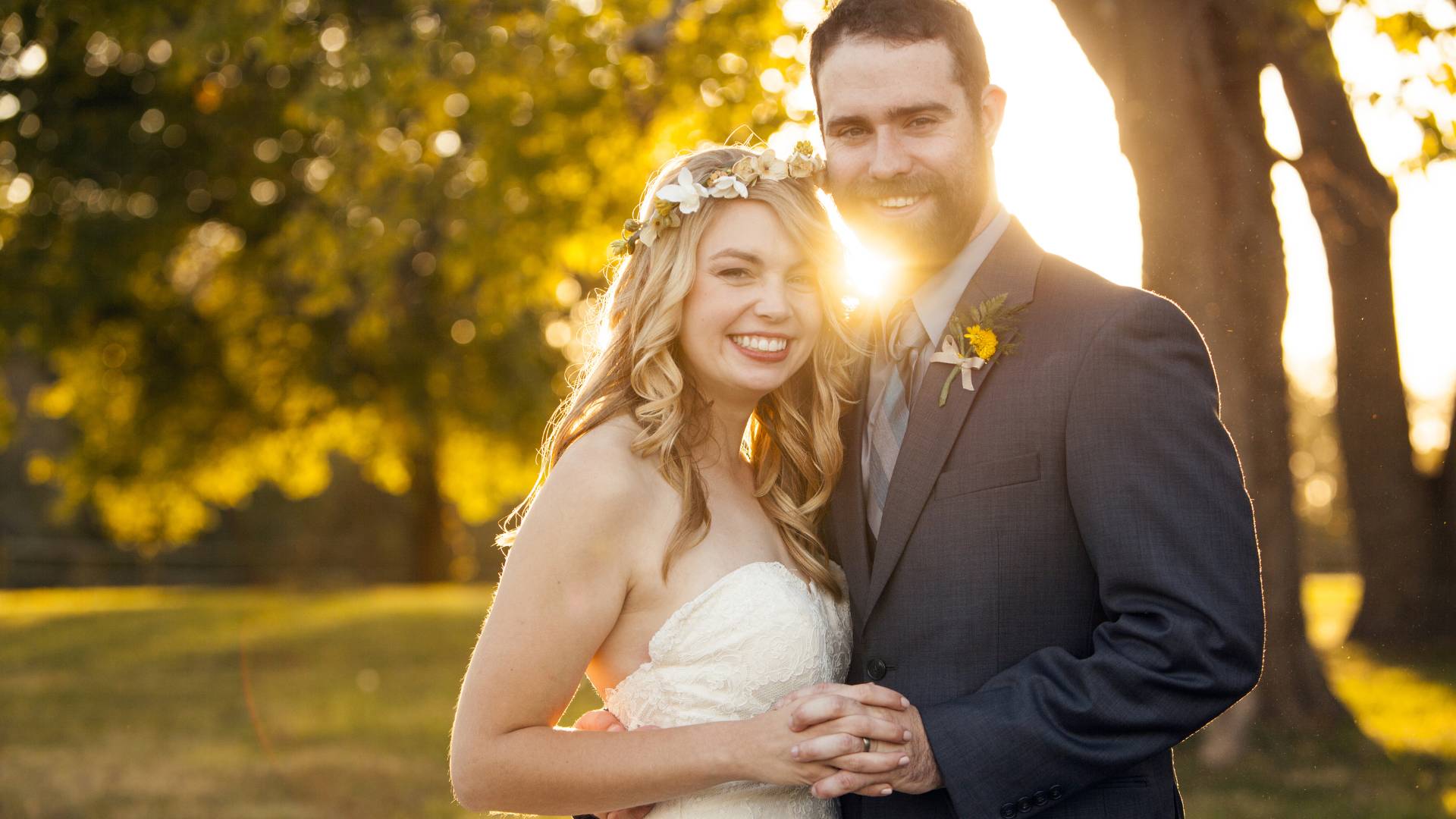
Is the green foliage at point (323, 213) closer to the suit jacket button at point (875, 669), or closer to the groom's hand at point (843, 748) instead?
the suit jacket button at point (875, 669)

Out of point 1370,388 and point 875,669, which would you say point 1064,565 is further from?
point 1370,388

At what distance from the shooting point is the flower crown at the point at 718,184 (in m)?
3.42

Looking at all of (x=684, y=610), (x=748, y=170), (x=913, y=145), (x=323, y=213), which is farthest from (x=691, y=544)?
(x=323, y=213)

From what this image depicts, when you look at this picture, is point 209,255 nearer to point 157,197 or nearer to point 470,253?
point 157,197

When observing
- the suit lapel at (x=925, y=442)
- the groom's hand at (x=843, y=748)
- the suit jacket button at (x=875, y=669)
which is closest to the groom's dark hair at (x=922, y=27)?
the suit lapel at (x=925, y=442)

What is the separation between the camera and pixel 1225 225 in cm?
776

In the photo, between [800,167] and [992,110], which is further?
[800,167]

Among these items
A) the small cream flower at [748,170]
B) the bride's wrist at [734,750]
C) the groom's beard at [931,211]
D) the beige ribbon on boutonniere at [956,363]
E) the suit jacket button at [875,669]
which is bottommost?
the bride's wrist at [734,750]

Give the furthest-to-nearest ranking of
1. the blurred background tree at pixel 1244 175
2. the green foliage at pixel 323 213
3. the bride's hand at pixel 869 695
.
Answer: the green foliage at pixel 323 213
the blurred background tree at pixel 1244 175
the bride's hand at pixel 869 695

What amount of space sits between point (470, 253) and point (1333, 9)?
7.69 m

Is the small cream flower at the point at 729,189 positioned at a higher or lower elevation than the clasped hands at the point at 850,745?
higher

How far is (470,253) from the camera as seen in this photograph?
12312 mm

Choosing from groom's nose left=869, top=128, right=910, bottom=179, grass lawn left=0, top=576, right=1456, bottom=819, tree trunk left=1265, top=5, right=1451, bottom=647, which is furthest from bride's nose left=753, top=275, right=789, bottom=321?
tree trunk left=1265, top=5, right=1451, bottom=647

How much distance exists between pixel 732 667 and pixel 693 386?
79cm
